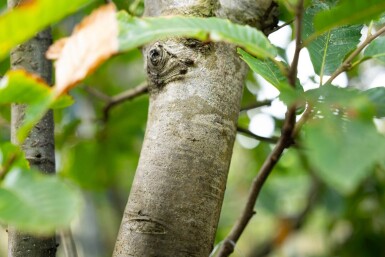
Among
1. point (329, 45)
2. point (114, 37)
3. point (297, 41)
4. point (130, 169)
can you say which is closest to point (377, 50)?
point (329, 45)

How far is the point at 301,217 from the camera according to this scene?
1886mm

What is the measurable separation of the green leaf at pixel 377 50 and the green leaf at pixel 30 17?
35cm

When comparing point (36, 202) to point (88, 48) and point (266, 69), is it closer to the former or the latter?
point (88, 48)

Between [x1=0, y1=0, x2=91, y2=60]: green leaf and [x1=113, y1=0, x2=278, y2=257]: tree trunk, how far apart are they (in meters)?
0.27

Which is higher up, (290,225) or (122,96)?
(290,225)

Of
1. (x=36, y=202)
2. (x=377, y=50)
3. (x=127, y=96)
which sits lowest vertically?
(x=36, y=202)

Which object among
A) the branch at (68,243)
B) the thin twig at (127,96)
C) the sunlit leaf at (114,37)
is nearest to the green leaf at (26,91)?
the sunlit leaf at (114,37)

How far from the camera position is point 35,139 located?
0.74 m

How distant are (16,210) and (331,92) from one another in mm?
252

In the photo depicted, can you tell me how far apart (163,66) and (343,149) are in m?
0.35

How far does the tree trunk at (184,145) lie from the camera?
59 cm

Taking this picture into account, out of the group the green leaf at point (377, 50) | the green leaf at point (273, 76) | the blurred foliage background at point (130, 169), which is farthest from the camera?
the blurred foliage background at point (130, 169)

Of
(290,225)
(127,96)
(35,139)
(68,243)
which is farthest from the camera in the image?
(290,225)

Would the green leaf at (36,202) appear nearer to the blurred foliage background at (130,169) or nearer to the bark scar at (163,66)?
the bark scar at (163,66)
